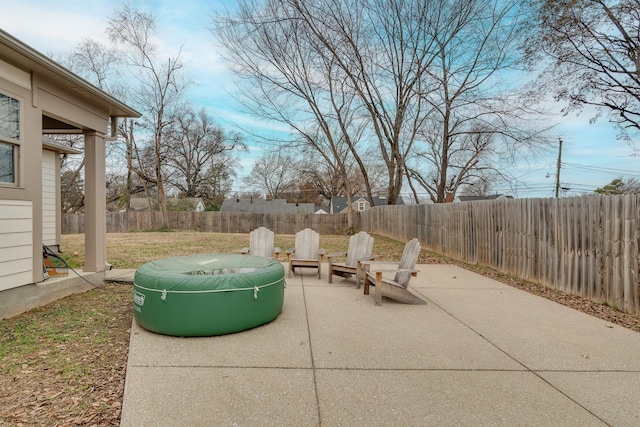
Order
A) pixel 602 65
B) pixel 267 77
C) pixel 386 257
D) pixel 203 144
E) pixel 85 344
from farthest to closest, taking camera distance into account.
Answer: pixel 203 144, pixel 267 77, pixel 386 257, pixel 602 65, pixel 85 344

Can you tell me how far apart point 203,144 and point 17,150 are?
3339 cm

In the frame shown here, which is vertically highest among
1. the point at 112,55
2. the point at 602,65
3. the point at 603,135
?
the point at 112,55

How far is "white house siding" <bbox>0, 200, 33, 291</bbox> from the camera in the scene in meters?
4.13

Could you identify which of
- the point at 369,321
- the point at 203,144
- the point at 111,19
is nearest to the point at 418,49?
the point at 369,321

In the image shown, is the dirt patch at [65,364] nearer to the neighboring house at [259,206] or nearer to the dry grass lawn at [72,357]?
the dry grass lawn at [72,357]

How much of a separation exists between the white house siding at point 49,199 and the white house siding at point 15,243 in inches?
199

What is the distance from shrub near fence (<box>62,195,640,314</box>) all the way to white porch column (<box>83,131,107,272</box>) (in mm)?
7590

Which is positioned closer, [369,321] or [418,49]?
[369,321]

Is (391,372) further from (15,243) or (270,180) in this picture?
(270,180)

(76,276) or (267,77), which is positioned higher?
(267,77)

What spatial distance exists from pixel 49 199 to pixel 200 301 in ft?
25.1

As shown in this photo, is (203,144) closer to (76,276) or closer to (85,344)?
(76,276)

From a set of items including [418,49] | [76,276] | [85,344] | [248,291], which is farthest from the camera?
[418,49]

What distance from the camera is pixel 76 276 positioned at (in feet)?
17.9
